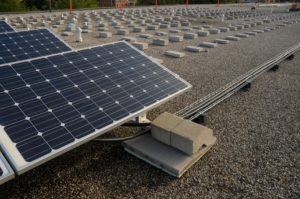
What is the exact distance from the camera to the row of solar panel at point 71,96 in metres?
5.17

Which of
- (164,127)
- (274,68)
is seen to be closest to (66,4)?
(274,68)

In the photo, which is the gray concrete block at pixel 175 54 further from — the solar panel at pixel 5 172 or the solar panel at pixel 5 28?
the solar panel at pixel 5 172

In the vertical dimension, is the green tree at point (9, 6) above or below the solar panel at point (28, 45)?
above

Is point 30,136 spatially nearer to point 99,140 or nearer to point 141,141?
point 99,140

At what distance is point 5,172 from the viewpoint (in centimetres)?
454

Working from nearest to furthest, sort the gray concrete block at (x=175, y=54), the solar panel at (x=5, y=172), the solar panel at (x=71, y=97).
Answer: the solar panel at (x=5, y=172)
the solar panel at (x=71, y=97)
the gray concrete block at (x=175, y=54)

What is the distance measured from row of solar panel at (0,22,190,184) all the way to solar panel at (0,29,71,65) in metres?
3.97

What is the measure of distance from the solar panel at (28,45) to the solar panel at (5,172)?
671 centimetres

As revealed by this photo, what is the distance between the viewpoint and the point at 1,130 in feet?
16.8

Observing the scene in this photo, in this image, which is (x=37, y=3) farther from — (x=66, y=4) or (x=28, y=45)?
(x=28, y=45)

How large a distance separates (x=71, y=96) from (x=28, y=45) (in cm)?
684

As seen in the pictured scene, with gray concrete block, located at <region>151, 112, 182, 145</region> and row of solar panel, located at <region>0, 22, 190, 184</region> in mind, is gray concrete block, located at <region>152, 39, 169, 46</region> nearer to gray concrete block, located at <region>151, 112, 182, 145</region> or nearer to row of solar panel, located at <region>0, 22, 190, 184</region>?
row of solar panel, located at <region>0, 22, 190, 184</region>

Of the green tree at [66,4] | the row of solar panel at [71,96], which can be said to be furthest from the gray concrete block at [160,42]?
the green tree at [66,4]

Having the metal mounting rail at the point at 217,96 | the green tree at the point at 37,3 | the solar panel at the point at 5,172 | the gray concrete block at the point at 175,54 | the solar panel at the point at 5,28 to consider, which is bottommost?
the metal mounting rail at the point at 217,96
